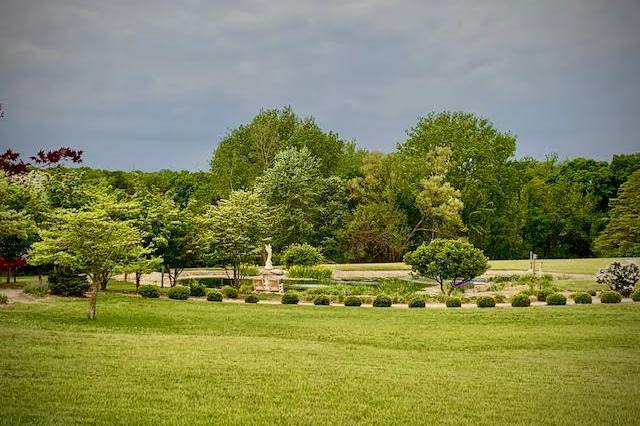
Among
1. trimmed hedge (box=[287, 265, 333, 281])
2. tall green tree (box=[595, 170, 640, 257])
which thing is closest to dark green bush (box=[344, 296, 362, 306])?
trimmed hedge (box=[287, 265, 333, 281])

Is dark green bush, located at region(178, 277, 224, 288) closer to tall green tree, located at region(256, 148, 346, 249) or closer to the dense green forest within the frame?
the dense green forest

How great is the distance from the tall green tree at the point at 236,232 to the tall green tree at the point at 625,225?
26.7 meters

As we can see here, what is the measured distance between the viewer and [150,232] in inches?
1305

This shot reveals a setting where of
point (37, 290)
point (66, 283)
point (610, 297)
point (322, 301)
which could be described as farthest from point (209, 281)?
point (610, 297)

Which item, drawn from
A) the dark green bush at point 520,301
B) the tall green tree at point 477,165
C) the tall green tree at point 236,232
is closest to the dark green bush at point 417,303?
the dark green bush at point 520,301

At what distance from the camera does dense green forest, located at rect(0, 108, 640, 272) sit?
186 feet

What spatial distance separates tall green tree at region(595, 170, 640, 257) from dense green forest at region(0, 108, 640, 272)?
0.21m

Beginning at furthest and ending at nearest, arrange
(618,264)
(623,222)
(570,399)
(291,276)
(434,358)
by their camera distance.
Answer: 1. (623,222)
2. (291,276)
3. (618,264)
4. (434,358)
5. (570,399)

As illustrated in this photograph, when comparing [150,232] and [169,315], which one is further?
[150,232]

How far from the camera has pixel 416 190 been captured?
59125mm

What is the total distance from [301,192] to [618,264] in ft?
98.5

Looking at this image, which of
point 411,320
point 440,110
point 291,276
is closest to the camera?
point 411,320

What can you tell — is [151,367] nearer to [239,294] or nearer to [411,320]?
[411,320]

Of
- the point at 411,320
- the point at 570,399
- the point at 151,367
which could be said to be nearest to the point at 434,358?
the point at 570,399
